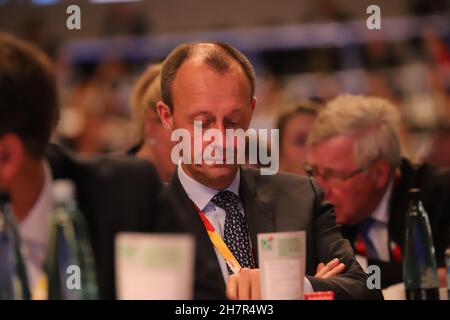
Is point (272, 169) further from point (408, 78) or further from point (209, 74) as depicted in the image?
point (408, 78)

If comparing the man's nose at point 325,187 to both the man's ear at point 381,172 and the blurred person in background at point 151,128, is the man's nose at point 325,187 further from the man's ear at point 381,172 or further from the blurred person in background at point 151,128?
the blurred person in background at point 151,128

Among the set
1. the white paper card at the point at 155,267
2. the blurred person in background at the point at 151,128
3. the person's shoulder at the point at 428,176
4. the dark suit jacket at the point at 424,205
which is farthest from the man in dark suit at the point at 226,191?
the person's shoulder at the point at 428,176

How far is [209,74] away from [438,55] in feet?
10.5

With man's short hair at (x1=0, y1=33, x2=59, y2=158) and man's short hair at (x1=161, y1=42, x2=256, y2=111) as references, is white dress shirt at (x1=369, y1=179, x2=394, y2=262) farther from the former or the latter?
man's short hair at (x1=0, y1=33, x2=59, y2=158)

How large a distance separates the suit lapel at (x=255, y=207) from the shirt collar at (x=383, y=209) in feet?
2.10

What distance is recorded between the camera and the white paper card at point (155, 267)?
1468 millimetres

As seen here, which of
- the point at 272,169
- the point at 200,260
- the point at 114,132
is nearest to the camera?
the point at 200,260

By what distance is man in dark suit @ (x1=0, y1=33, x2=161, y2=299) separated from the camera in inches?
69.4

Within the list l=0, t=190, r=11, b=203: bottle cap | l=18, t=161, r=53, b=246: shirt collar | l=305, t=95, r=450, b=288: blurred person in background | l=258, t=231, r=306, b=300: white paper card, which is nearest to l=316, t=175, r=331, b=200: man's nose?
l=305, t=95, r=450, b=288: blurred person in background

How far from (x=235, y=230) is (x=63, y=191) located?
51cm

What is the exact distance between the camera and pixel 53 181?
6.24 feet

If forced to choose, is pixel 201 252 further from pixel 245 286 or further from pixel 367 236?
pixel 367 236

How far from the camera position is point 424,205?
2746 mm
